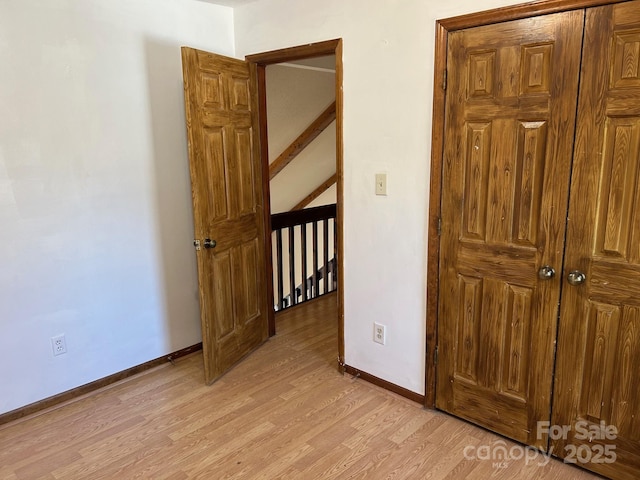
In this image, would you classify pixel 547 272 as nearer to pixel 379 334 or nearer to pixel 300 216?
pixel 379 334

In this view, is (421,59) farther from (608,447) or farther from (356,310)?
(608,447)

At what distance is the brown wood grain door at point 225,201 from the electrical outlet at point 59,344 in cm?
78

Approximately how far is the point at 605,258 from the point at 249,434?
1.87 meters

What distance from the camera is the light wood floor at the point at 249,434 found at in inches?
82.7

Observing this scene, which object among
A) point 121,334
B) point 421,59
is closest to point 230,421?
point 121,334

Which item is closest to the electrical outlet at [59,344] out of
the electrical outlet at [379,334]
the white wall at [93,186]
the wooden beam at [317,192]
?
the white wall at [93,186]

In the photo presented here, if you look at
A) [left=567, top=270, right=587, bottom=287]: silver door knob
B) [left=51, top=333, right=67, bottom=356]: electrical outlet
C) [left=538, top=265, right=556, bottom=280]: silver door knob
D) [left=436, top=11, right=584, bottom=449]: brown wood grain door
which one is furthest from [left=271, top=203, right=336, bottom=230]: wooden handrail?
[left=567, top=270, right=587, bottom=287]: silver door knob

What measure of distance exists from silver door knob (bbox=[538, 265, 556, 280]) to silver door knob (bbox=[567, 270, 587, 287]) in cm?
7

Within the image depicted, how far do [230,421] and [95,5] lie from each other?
7.95ft

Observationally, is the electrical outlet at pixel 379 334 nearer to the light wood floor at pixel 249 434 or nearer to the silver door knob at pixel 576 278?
the light wood floor at pixel 249 434

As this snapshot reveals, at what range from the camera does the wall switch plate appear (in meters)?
2.53

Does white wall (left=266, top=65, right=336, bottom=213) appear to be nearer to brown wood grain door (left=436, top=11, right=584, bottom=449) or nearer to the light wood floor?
brown wood grain door (left=436, top=11, right=584, bottom=449)

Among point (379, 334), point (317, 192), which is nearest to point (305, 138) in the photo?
point (317, 192)

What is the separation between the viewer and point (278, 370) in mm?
3023
